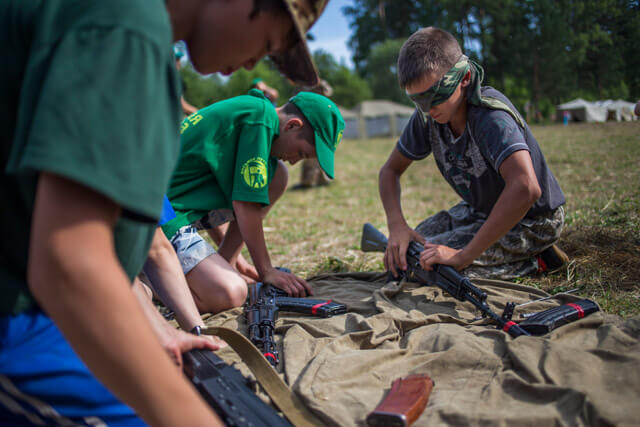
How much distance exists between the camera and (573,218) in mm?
4906

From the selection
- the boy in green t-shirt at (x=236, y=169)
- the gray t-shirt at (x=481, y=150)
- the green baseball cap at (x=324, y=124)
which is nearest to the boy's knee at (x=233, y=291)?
the boy in green t-shirt at (x=236, y=169)

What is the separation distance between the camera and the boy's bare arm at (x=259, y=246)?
3.42 metres

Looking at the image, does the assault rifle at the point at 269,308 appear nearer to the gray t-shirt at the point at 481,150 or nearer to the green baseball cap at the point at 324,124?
the green baseball cap at the point at 324,124

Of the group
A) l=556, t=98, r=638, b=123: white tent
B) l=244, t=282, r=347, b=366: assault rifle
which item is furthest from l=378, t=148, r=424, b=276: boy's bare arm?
l=556, t=98, r=638, b=123: white tent

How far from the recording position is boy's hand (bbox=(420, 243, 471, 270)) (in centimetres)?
323

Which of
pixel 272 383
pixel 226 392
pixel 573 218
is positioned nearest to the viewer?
pixel 226 392

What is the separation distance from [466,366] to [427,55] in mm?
1981

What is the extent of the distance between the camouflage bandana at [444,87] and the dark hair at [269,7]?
2152 mm

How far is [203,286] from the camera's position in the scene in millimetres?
3363

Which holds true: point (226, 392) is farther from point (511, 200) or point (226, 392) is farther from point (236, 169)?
point (511, 200)

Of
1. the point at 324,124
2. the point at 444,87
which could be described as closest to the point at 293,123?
the point at 324,124

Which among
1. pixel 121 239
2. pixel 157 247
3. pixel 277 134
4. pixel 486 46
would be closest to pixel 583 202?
pixel 486 46

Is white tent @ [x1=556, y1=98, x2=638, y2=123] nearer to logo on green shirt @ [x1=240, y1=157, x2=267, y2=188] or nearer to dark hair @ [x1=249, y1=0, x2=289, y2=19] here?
logo on green shirt @ [x1=240, y1=157, x2=267, y2=188]

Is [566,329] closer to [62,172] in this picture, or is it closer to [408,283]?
[408,283]
